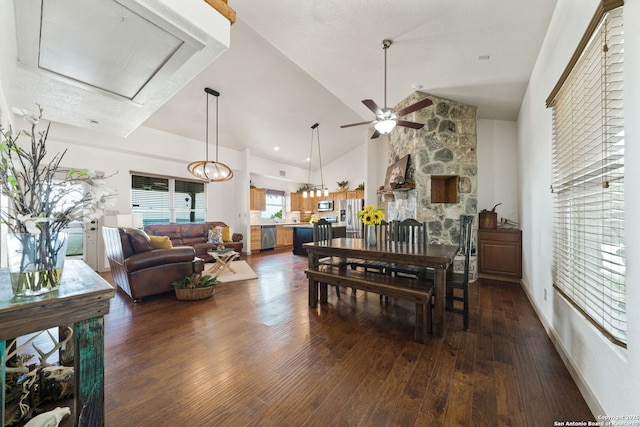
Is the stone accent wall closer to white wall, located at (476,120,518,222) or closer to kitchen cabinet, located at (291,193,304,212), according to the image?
white wall, located at (476,120,518,222)

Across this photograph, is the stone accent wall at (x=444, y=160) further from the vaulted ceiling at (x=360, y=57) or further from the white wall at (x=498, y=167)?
the white wall at (x=498, y=167)

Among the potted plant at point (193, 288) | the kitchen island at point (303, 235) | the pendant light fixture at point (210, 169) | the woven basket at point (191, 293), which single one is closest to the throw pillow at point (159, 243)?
the potted plant at point (193, 288)

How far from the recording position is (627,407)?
1153 millimetres

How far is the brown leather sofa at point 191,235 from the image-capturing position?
5762 mm

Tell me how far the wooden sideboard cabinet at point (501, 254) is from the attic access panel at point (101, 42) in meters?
4.73

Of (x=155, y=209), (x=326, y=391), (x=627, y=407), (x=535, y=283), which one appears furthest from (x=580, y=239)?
(x=155, y=209)

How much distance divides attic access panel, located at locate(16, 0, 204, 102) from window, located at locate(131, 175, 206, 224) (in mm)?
4477

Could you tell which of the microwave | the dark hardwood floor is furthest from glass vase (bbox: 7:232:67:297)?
the microwave

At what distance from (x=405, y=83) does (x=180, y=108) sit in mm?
4490

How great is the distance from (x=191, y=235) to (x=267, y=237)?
2.28 metres

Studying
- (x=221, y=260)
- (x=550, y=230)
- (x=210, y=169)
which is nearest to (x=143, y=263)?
(x=221, y=260)

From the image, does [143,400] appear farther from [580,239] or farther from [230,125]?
[230,125]

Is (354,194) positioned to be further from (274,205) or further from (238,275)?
(238,275)

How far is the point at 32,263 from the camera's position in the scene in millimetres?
1090
